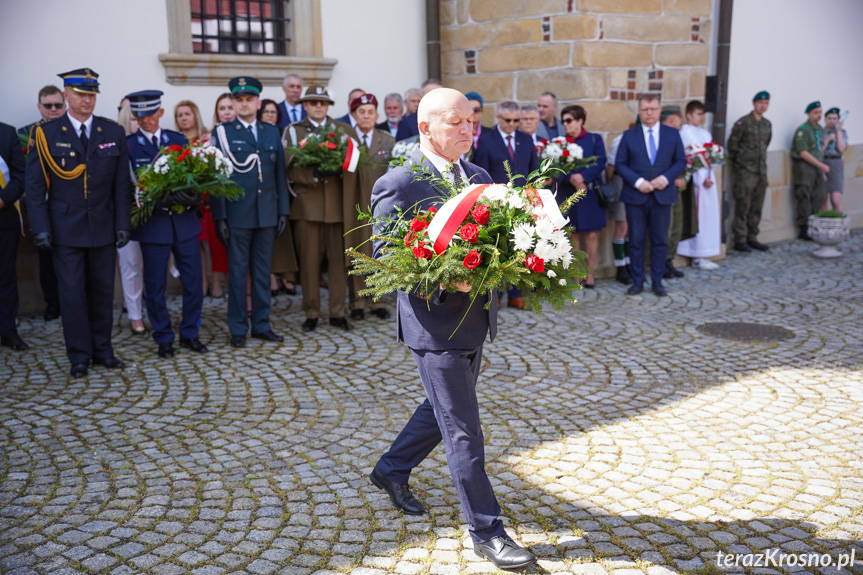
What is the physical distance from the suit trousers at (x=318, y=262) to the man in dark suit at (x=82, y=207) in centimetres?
175

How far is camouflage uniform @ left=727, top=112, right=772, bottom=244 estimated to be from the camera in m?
12.3

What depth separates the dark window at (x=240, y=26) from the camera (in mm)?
9859

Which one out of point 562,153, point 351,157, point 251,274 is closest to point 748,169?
point 562,153

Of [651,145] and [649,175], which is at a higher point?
[651,145]

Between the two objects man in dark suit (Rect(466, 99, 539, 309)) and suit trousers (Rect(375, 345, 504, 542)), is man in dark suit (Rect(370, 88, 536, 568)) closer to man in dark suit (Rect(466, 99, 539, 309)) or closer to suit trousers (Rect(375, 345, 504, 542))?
suit trousers (Rect(375, 345, 504, 542))

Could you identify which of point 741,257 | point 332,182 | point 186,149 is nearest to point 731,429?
point 332,182

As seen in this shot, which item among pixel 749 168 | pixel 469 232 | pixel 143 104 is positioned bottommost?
pixel 749 168

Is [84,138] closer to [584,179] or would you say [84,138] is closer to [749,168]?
[584,179]

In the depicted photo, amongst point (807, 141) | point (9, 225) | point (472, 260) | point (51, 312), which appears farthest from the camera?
point (807, 141)

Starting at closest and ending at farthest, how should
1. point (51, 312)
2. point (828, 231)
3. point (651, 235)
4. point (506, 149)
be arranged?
point (51, 312) < point (506, 149) < point (651, 235) < point (828, 231)

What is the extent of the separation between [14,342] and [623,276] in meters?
6.82

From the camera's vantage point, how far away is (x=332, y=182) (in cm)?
784

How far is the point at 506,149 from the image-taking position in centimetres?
863

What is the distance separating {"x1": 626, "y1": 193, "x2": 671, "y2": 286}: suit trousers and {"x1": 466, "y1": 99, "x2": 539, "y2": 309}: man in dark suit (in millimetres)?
1611
